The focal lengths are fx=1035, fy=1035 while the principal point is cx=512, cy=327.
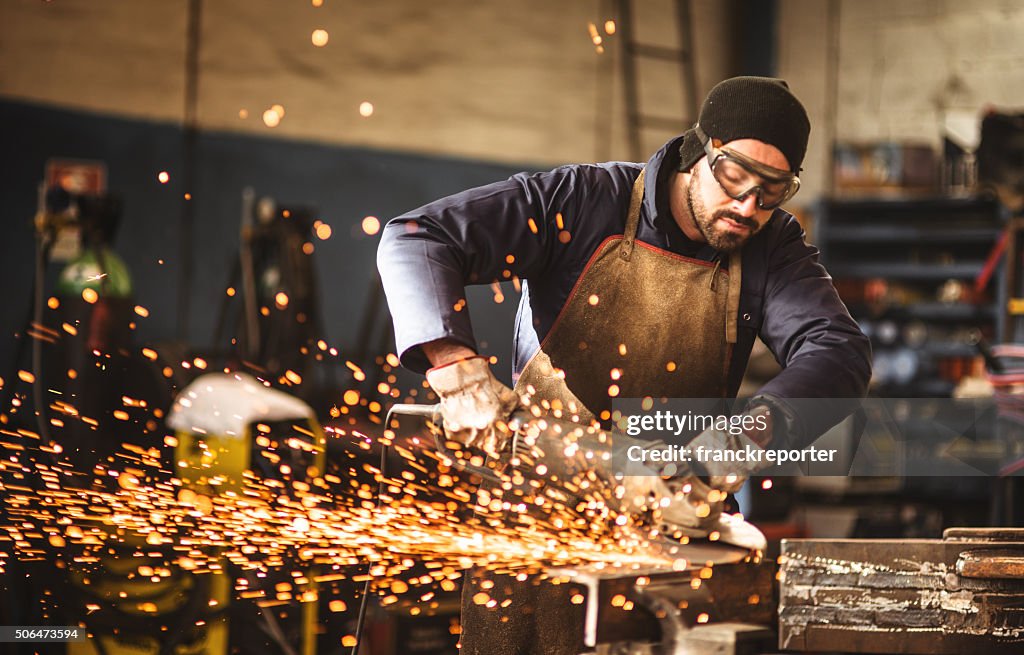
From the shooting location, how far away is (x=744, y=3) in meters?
7.34

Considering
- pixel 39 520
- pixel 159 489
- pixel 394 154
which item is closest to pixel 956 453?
pixel 394 154

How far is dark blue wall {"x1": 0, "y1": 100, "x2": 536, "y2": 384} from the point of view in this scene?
16.6ft

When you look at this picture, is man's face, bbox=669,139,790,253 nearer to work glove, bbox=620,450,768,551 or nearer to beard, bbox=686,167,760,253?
beard, bbox=686,167,760,253

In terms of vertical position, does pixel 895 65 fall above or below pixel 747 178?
above

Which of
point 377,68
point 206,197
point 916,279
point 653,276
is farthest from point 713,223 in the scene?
point 916,279

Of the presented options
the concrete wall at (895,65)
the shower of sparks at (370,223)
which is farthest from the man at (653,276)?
the concrete wall at (895,65)

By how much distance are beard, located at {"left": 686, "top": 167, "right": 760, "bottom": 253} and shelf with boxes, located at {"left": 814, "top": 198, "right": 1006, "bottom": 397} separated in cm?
433

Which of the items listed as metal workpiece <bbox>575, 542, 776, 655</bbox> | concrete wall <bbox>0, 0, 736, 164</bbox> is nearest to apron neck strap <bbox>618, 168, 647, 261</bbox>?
metal workpiece <bbox>575, 542, 776, 655</bbox>

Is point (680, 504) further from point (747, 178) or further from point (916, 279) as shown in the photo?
point (916, 279)

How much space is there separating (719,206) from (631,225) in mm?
224

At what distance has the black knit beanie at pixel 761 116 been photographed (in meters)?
1.95

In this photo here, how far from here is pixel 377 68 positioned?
6.23 metres

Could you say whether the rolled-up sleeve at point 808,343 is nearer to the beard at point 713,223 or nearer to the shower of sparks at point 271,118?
the beard at point 713,223

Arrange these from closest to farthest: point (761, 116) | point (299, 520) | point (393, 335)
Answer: point (761, 116) < point (299, 520) < point (393, 335)
